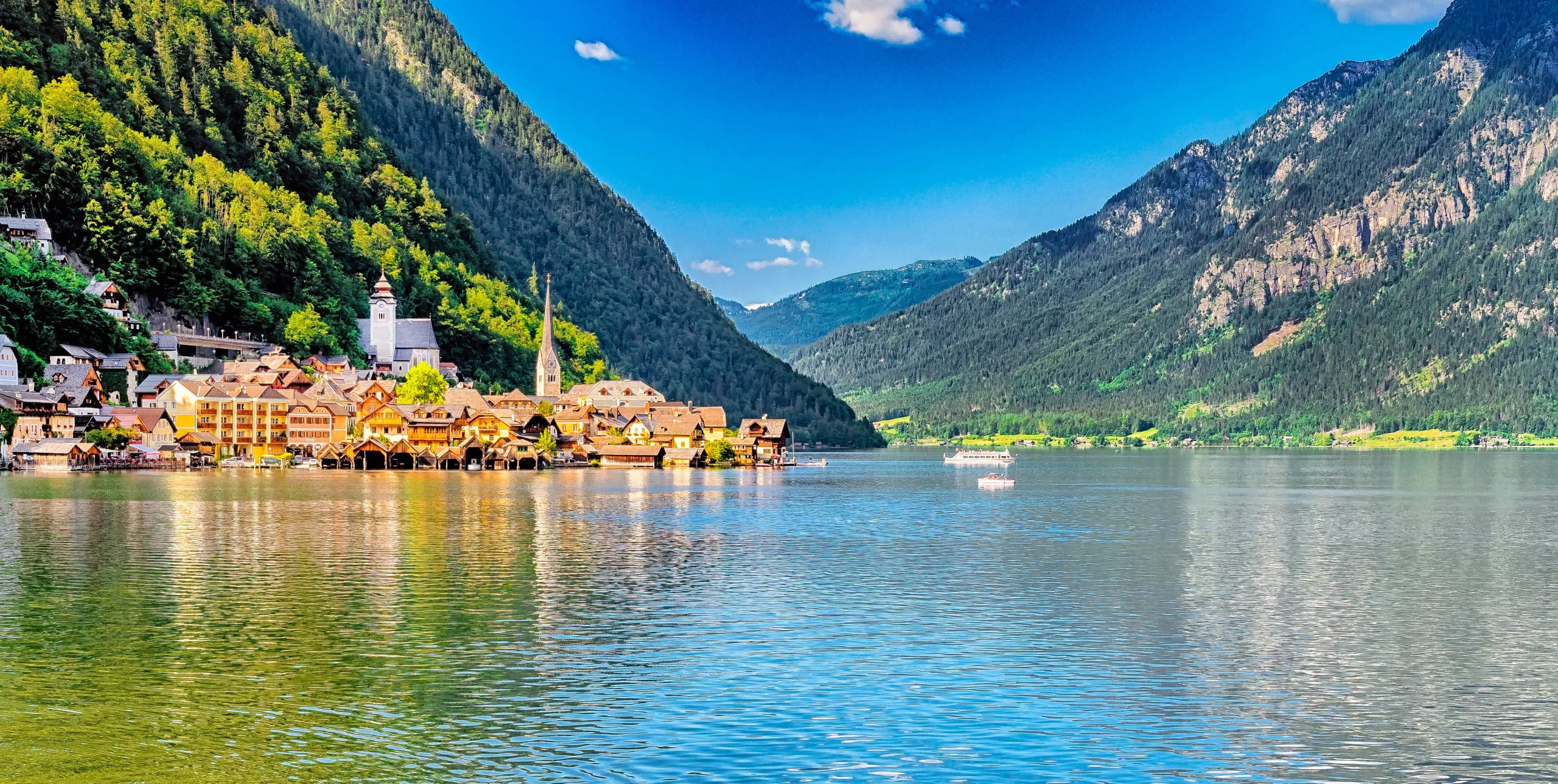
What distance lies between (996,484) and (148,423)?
95.0 metres

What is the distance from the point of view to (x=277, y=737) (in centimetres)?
2817

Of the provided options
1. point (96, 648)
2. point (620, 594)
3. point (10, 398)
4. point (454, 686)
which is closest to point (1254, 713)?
point (454, 686)

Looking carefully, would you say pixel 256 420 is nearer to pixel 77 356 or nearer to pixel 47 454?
pixel 77 356

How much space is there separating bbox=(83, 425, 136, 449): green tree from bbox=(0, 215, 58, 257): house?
101ft

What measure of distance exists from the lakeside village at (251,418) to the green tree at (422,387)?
7.1 inches

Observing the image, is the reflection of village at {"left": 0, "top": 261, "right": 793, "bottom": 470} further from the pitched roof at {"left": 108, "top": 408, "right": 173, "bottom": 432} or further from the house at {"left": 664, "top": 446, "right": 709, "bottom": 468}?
the house at {"left": 664, "top": 446, "right": 709, "bottom": 468}

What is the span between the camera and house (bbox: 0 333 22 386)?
14238 cm

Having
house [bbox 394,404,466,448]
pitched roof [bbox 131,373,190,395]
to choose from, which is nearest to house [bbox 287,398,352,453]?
house [bbox 394,404,466,448]

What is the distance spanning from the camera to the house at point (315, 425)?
559 feet

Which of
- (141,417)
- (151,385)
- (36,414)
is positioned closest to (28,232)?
(151,385)

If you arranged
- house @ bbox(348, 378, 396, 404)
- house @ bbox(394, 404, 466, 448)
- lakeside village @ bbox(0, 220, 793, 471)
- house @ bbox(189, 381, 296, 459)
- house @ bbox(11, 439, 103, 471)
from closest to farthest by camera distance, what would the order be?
house @ bbox(11, 439, 103, 471) → lakeside village @ bbox(0, 220, 793, 471) → house @ bbox(189, 381, 296, 459) → house @ bbox(394, 404, 466, 448) → house @ bbox(348, 378, 396, 404)

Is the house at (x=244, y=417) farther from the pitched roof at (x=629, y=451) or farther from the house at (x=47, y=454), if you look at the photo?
the pitched roof at (x=629, y=451)

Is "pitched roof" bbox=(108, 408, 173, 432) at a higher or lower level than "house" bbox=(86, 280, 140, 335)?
lower

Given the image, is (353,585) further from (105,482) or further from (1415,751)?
(105,482)
